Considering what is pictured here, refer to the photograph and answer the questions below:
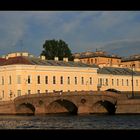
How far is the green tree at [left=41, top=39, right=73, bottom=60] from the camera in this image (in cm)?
8356

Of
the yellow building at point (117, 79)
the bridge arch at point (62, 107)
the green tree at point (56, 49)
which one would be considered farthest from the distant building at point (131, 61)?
the bridge arch at point (62, 107)

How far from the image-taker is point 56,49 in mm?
84000

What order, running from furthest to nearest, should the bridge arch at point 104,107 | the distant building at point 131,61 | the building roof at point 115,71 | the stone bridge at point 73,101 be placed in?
the distant building at point 131,61 < the building roof at point 115,71 < the bridge arch at point 104,107 < the stone bridge at point 73,101

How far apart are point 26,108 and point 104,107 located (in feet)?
33.0

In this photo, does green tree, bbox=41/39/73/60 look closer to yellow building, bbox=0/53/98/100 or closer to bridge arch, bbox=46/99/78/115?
yellow building, bbox=0/53/98/100

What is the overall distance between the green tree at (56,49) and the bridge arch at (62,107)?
26.0 m

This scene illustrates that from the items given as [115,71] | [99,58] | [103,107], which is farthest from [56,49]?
[103,107]

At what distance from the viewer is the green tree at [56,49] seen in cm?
8356

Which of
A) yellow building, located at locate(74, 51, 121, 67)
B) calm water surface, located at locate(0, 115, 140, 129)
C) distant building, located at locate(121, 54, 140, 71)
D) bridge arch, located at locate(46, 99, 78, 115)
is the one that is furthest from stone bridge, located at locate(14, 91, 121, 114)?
distant building, located at locate(121, 54, 140, 71)

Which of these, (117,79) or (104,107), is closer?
(104,107)

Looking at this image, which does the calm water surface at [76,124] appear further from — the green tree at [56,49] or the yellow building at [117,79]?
the green tree at [56,49]

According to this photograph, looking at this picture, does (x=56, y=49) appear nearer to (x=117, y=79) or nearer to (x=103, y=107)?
(x=117, y=79)
